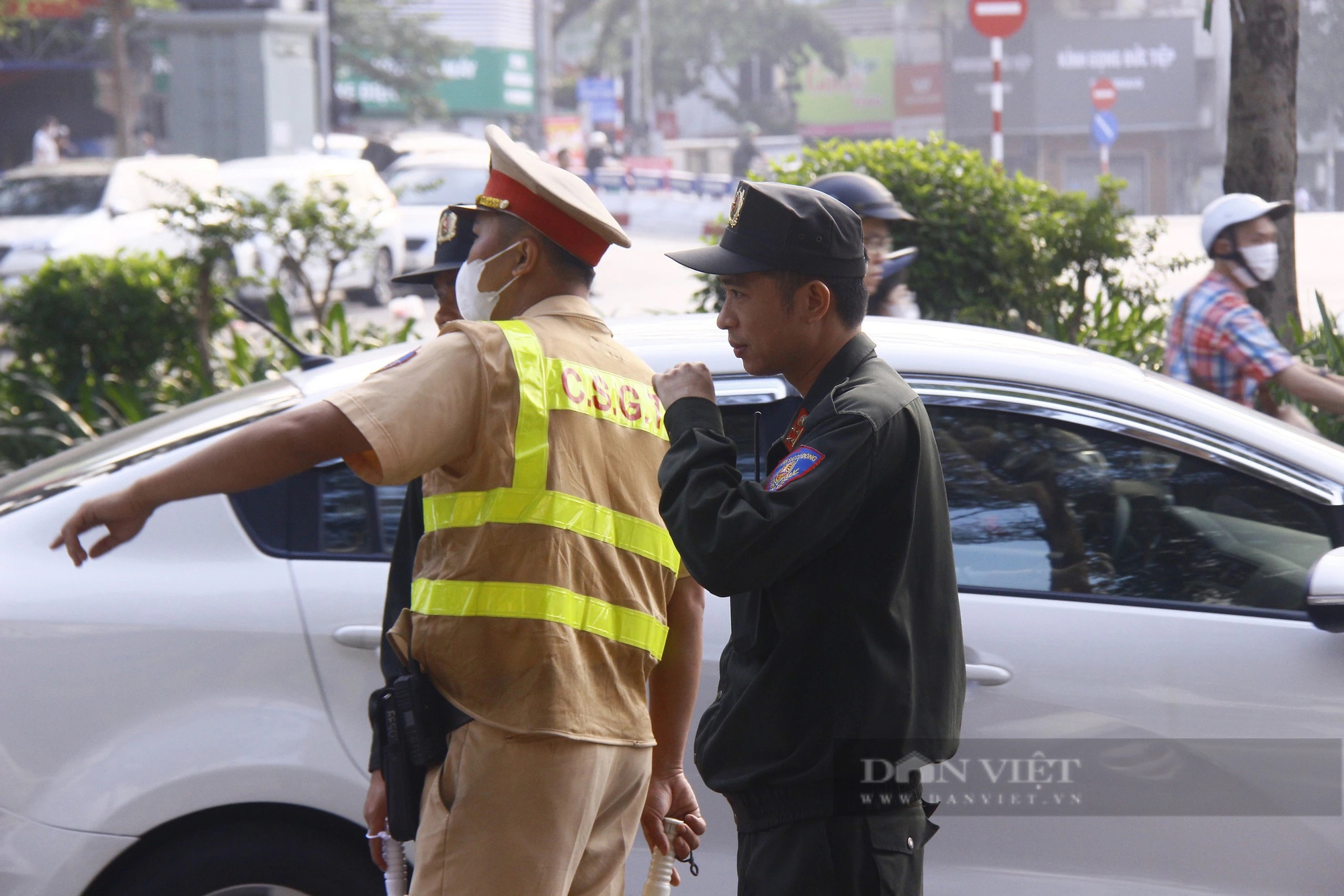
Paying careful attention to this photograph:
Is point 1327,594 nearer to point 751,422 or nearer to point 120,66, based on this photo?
point 751,422

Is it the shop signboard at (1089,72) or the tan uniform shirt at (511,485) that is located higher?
the shop signboard at (1089,72)

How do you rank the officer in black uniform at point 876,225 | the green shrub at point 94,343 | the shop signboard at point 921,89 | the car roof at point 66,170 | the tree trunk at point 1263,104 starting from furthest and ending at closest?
the shop signboard at point 921,89, the car roof at point 66,170, the green shrub at point 94,343, the tree trunk at point 1263,104, the officer in black uniform at point 876,225

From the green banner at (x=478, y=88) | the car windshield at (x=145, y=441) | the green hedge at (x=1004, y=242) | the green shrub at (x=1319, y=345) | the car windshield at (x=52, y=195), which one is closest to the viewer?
the car windshield at (x=145, y=441)

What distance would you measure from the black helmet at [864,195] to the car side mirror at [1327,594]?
8.13ft

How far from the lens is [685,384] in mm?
1999

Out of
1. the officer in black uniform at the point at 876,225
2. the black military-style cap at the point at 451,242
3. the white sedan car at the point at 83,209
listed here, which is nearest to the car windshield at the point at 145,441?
the black military-style cap at the point at 451,242

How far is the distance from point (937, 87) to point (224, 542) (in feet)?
148

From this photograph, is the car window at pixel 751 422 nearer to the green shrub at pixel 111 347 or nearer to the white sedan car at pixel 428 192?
the green shrub at pixel 111 347

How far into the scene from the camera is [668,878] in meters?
2.38

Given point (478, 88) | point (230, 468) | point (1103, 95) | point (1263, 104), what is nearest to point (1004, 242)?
point (1263, 104)

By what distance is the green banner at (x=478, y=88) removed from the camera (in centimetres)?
4353

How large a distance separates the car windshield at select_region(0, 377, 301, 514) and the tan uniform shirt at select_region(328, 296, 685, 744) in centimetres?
114

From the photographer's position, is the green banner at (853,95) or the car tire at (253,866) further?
the green banner at (853,95)

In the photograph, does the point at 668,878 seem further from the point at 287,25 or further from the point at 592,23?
the point at 592,23
